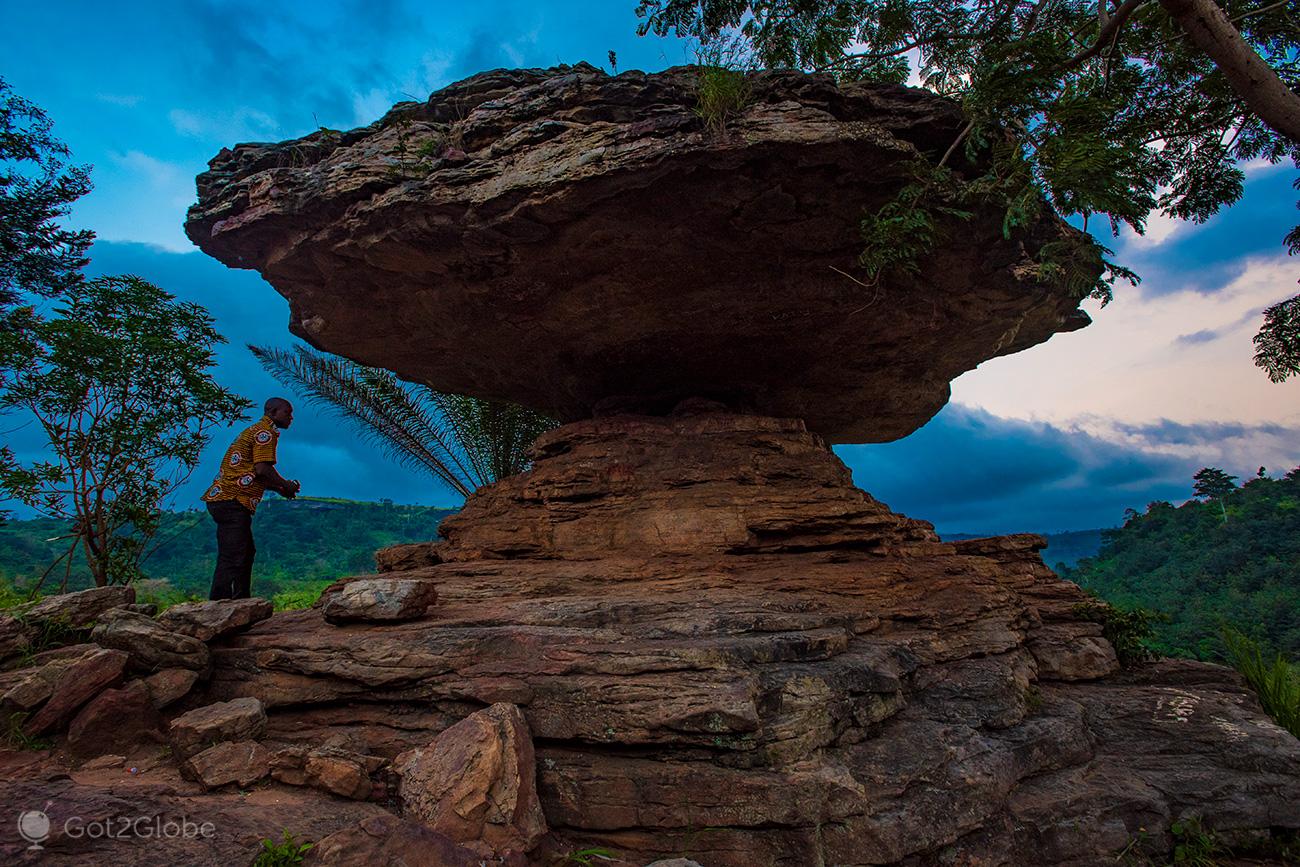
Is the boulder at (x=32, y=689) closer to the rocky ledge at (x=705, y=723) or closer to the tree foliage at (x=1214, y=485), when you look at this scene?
the rocky ledge at (x=705, y=723)

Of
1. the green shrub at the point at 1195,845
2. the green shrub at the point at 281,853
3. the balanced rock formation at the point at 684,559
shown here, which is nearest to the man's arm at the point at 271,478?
the balanced rock formation at the point at 684,559

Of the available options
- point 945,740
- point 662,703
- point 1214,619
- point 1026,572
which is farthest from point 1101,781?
point 1214,619

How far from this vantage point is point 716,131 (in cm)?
666

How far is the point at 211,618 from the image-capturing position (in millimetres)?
5695

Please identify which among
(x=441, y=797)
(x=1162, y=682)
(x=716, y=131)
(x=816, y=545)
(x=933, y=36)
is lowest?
(x=441, y=797)

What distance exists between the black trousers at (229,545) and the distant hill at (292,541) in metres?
17.1

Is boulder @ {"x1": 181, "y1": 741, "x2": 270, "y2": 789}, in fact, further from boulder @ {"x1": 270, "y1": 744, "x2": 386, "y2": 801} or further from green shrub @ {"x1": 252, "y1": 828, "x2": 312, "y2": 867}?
green shrub @ {"x1": 252, "y1": 828, "x2": 312, "y2": 867}

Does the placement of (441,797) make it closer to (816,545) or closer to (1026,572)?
(816,545)

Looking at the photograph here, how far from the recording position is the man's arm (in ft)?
24.3

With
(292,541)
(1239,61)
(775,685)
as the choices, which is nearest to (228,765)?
(775,685)

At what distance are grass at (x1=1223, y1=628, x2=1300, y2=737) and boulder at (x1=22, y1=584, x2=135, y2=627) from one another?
1333 cm

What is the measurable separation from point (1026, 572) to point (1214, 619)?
13.7 meters

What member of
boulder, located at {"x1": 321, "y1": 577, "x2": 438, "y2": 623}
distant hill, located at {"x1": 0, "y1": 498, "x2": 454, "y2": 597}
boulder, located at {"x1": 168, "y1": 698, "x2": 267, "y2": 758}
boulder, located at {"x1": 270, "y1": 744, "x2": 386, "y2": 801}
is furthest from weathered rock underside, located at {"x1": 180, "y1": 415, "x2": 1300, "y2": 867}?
distant hill, located at {"x1": 0, "y1": 498, "x2": 454, "y2": 597}

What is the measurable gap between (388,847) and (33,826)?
6.15 ft
